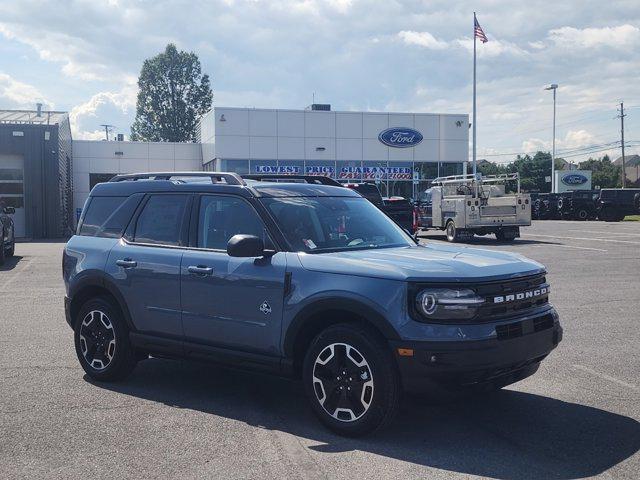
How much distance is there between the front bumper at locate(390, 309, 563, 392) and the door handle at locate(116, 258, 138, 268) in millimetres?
2666

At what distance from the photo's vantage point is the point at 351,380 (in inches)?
190

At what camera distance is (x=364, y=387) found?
4762mm

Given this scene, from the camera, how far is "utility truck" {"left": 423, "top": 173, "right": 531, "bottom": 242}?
24.4 m

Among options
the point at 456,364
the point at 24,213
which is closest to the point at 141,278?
the point at 456,364

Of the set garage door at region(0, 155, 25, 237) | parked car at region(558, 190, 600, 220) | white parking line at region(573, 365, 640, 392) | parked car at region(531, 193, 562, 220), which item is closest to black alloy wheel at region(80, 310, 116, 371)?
white parking line at region(573, 365, 640, 392)

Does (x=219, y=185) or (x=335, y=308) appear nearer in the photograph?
(x=335, y=308)

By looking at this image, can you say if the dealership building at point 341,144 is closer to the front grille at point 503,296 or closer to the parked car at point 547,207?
the parked car at point 547,207

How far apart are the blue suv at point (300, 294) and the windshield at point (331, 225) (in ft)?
0.05

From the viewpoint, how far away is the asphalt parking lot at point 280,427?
436 cm

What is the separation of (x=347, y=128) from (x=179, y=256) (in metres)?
34.7

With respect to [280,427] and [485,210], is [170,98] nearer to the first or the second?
[485,210]

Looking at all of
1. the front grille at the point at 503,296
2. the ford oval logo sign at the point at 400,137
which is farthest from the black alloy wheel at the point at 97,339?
the ford oval logo sign at the point at 400,137

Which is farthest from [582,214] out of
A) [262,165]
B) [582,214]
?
[262,165]

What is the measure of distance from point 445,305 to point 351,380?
0.85m
